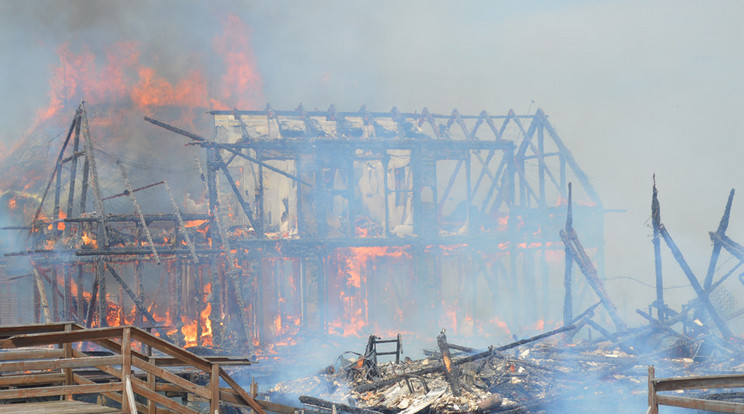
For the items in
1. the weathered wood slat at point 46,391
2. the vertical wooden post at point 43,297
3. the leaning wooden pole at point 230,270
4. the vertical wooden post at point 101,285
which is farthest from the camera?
the leaning wooden pole at point 230,270

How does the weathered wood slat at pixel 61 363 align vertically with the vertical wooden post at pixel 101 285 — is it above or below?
above

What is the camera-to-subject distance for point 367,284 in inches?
1297

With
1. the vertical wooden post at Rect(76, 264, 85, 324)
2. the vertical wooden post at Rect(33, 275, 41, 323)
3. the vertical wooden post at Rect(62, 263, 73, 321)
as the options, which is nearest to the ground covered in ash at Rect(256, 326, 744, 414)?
the vertical wooden post at Rect(76, 264, 85, 324)

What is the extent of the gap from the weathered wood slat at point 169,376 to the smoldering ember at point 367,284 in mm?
3043

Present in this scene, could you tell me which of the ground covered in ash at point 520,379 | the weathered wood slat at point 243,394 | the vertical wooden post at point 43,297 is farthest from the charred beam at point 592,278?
the vertical wooden post at point 43,297

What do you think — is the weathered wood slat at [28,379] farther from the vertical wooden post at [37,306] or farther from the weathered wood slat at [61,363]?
the vertical wooden post at [37,306]

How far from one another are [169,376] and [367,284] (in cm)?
2445

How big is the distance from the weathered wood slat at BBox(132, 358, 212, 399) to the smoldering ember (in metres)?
3.04

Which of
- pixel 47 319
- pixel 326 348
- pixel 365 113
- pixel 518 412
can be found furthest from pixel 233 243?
pixel 518 412

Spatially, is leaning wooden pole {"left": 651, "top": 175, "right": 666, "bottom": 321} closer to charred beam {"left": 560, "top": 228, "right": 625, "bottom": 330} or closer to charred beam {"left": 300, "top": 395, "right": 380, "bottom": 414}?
charred beam {"left": 560, "top": 228, "right": 625, "bottom": 330}

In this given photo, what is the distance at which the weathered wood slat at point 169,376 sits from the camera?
8.20 metres

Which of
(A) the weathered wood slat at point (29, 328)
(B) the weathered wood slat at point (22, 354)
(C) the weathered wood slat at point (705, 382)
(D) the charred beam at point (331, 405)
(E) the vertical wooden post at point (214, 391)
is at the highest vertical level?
(A) the weathered wood slat at point (29, 328)

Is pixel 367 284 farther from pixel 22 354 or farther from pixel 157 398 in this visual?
pixel 22 354

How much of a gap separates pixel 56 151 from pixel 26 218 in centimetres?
713
